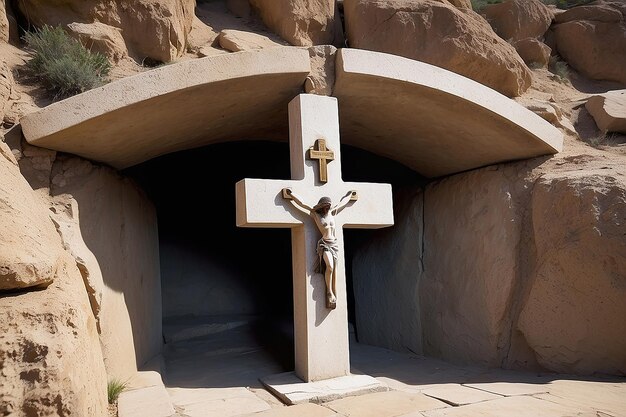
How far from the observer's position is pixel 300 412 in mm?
3898

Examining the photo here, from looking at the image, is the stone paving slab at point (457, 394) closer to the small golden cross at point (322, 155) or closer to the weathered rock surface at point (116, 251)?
the small golden cross at point (322, 155)

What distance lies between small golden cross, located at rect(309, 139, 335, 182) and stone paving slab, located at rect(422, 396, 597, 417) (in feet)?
8.04

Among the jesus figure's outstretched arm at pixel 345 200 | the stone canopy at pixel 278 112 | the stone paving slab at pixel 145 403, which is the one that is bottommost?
the stone paving slab at pixel 145 403

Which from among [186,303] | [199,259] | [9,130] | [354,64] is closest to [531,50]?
[354,64]

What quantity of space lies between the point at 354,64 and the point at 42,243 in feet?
11.2

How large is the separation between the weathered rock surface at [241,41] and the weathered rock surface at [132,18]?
3.23 feet

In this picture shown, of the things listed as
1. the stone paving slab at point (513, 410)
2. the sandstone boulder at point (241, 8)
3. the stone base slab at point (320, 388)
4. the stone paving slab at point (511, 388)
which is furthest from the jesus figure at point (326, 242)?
the sandstone boulder at point (241, 8)

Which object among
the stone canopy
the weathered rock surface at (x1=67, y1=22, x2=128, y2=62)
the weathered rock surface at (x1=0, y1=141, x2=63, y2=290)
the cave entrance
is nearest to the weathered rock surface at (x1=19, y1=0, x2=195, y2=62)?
the weathered rock surface at (x1=67, y1=22, x2=128, y2=62)

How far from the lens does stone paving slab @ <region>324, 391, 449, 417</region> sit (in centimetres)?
388

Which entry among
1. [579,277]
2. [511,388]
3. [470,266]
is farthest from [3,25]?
[579,277]

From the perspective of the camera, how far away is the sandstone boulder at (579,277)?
16.0 feet

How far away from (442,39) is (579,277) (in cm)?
476

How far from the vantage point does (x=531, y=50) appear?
9867 millimetres

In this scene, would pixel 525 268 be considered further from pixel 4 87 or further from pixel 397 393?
pixel 4 87
